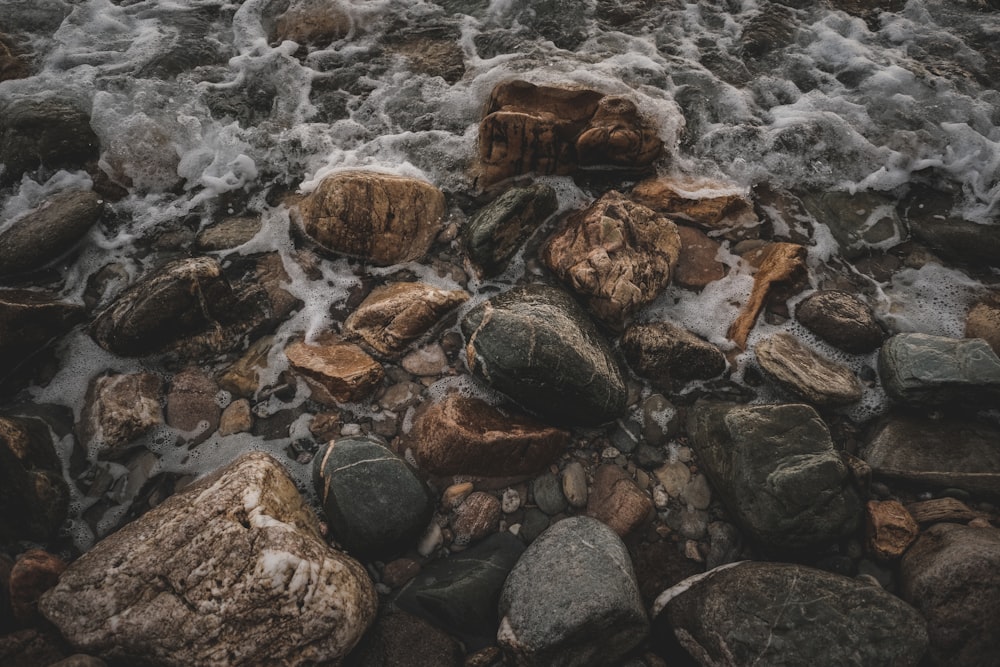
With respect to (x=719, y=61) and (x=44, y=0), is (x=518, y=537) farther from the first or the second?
(x=44, y=0)

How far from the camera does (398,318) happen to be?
10.9ft

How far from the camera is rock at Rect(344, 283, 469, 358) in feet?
10.9

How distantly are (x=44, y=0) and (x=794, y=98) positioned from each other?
8307mm

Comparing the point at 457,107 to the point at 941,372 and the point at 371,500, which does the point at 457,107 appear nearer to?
the point at 371,500

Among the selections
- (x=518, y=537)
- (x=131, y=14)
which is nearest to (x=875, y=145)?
(x=518, y=537)

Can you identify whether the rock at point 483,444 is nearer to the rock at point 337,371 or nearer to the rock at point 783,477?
the rock at point 337,371

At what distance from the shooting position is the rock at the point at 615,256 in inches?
131

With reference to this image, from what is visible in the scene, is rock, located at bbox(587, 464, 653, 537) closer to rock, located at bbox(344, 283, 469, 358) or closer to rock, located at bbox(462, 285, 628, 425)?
rock, located at bbox(462, 285, 628, 425)

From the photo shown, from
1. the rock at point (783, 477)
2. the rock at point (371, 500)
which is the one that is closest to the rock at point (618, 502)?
the rock at point (783, 477)

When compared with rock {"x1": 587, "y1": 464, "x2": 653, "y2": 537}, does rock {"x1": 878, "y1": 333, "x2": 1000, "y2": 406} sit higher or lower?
higher

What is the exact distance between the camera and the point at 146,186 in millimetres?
4141

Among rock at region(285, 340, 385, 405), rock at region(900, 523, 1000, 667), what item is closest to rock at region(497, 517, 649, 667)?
rock at region(900, 523, 1000, 667)

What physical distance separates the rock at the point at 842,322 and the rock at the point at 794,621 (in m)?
1.63

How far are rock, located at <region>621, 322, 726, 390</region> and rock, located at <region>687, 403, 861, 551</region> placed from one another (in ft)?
1.37
